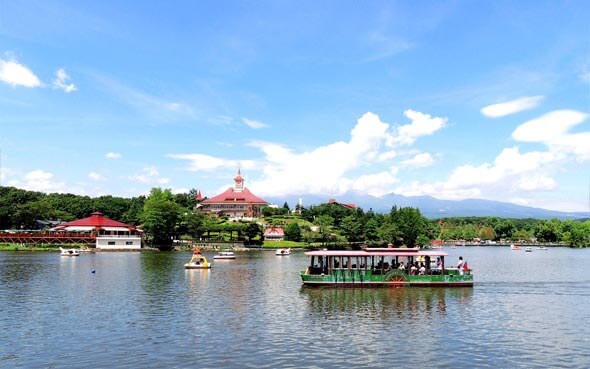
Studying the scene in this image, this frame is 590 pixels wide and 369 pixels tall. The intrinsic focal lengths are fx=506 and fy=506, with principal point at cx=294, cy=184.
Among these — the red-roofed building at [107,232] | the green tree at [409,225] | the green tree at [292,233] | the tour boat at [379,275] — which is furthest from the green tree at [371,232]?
the tour boat at [379,275]

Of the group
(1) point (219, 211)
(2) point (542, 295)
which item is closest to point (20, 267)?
(2) point (542, 295)

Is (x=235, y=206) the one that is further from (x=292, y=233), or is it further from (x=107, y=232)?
(x=107, y=232)

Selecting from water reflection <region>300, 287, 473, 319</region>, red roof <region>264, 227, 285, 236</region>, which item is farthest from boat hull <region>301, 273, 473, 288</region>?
red roof <region>264, 227, 285, 236</region>

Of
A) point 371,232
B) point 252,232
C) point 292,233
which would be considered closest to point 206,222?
point 252,232

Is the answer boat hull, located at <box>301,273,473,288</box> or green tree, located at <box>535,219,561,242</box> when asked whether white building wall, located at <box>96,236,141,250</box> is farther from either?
green tree, located at <box>535,219,561,242</box>

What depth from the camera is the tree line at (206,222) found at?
128750mm

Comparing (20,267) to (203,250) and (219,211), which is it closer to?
(203,250)

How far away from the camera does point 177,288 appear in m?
46.3

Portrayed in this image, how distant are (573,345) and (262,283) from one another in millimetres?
31516

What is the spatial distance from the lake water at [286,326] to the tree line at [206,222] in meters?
76.7

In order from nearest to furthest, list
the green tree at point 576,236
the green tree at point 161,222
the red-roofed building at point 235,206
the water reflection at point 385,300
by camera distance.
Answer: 1. the water reflection at point 385,300
2. the green tree at point 161,222
3. the green tree at point 576,236
4. the red-roofed building at point 235,206

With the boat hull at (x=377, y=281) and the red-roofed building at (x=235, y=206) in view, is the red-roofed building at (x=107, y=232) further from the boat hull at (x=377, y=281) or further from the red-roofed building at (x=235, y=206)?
the boat hull at (x=377, y=281)

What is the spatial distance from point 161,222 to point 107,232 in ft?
46.4

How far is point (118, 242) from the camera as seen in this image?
116875 millimetres
